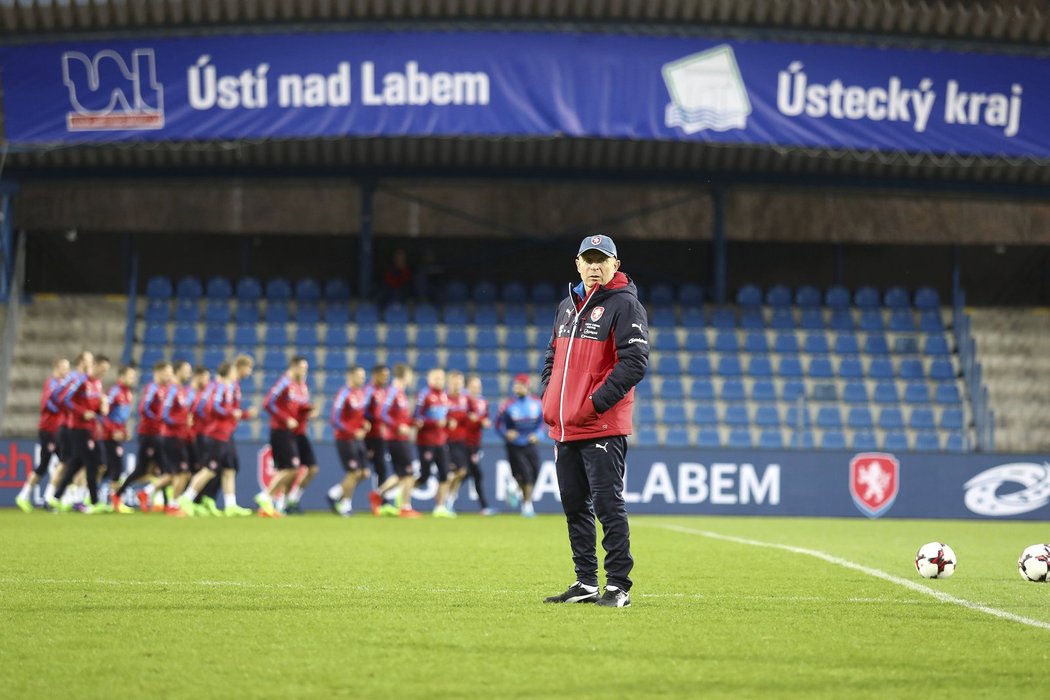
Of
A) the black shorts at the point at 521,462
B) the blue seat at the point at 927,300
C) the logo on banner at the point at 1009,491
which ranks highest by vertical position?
the blue seat at the point at 927,300

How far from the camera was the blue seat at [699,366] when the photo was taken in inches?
1066

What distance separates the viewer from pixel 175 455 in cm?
2108

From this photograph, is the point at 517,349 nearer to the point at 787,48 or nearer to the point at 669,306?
the point at 669,306

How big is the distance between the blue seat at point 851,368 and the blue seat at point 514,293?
252 inches

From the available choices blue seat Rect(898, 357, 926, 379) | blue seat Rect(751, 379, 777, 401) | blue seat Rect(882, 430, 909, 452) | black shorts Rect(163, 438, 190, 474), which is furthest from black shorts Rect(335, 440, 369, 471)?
blue seat Rect(898, 357, 926, 379)

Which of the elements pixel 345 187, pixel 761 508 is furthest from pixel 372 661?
pixel 345 187

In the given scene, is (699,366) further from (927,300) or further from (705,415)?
(927,300)

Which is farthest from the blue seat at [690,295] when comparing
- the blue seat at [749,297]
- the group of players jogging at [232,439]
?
the group of players jogging at [232,439]

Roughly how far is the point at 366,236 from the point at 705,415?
7323mm

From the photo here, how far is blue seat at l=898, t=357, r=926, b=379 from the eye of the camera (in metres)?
27.1

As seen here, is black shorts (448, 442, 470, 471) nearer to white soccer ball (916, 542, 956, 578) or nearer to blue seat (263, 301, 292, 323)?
blue seat (263, 301, 292, 323)

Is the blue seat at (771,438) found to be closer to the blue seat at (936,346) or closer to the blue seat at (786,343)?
Answer: the blue seat at (786,343)

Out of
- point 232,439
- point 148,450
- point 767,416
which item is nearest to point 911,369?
point 767,416

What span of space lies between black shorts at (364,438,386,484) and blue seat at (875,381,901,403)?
33.2ft
